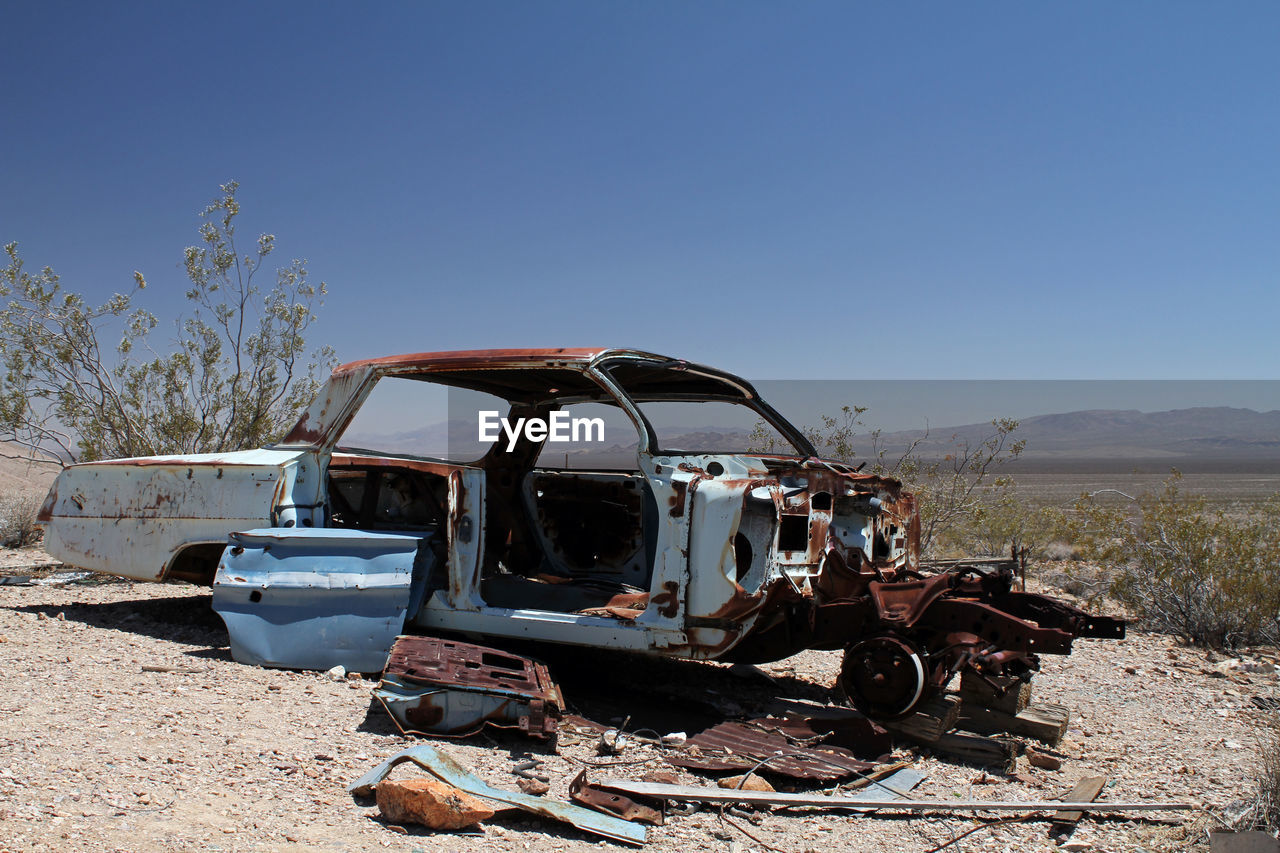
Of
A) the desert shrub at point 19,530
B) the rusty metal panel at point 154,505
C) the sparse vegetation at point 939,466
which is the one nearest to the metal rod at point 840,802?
the rusty metal panel at point 154,505

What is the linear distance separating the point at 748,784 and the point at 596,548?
117 inches

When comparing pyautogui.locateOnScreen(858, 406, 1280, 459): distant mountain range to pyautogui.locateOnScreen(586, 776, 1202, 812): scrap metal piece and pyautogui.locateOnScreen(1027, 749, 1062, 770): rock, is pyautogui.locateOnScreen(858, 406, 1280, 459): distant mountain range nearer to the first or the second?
pyautogui.locateOnScreen(1027, 749, 1062, 770): rock

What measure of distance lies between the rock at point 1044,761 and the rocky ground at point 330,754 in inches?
1.3

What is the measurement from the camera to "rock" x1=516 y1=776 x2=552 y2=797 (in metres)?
3.46

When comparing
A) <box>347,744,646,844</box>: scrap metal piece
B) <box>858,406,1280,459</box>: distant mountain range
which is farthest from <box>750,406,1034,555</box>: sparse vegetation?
<box>858,406,1280,459</box>: distant mountain range

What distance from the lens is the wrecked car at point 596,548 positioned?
169 inches

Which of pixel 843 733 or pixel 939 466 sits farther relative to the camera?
pixel 939 466

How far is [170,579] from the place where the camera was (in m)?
5.46

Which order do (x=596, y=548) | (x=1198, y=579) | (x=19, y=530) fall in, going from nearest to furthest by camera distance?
(x=596, y=548) < (x=1198, y=579) < (x=19, y=530)

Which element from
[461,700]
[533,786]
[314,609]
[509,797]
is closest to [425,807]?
[509,797]

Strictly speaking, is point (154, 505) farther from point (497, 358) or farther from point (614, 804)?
point (614, 804)

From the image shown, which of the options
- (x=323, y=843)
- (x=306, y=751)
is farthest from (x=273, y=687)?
(x=323, y=843)

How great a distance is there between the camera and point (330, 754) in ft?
11.9

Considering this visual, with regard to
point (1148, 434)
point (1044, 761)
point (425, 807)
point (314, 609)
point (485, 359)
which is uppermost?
point (1148, 434)
